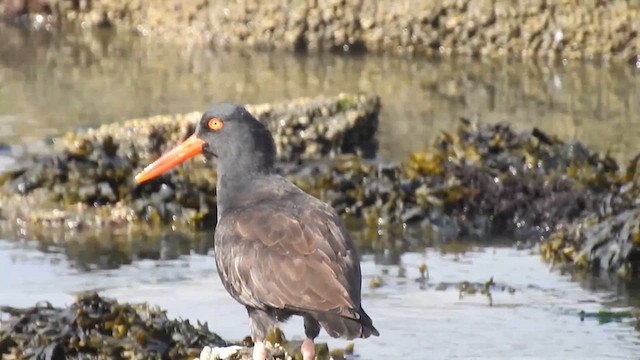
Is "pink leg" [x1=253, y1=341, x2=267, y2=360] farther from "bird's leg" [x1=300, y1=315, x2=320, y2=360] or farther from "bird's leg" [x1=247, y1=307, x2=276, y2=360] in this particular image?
"bird's leg" [x1=300, y1=315, x2=320, y2=360]

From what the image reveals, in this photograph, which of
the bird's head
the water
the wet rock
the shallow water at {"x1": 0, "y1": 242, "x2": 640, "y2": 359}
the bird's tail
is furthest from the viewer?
the wet rock

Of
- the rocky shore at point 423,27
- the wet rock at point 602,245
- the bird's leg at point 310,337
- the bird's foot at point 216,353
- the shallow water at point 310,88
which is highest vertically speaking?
the rocky shore at point 423,27

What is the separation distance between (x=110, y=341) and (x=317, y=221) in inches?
36.5

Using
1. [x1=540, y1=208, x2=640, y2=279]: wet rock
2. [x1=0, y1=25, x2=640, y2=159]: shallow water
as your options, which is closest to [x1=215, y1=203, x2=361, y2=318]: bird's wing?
[x1=540, y1=208, x2=640, y2=279]: wet rock

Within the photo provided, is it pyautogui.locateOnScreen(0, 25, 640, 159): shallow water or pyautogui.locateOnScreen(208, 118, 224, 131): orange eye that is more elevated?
pyautogui.locateOnScreen(0, 25, 640, 159): shallow water

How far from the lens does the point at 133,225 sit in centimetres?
828

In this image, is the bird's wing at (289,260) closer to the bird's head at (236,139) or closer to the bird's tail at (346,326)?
the bird's tail at (346,326)

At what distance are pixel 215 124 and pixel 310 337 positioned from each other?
1078 mm

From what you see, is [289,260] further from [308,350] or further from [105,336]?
[105,336]

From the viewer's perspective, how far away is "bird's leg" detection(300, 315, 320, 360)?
5340 mm

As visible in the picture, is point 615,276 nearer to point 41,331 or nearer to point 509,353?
point 509,353

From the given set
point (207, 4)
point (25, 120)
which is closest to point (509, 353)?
point (25, 120)

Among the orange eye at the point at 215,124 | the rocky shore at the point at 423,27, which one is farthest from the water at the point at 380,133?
the orange eye at the point at 215,124

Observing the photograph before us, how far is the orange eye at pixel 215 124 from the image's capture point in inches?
238
